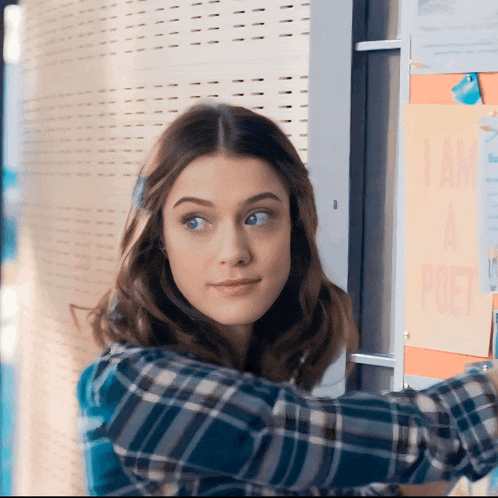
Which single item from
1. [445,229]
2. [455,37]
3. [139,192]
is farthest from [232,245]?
[455,37]

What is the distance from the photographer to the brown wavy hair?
80 cm

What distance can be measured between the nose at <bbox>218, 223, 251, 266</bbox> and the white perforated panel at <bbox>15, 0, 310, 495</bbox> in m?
0.16

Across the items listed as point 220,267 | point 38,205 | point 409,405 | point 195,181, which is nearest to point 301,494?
point 409,405

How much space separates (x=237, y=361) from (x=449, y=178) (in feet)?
1.29

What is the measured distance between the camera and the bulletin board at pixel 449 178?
0.81m

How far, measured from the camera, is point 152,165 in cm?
83

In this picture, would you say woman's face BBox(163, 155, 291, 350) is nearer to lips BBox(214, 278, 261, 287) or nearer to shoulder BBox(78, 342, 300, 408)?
lips BBox(214, 278, 261, 287)

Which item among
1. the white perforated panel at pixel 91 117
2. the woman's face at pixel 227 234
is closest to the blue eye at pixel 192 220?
the woman's face at pixel 227 234

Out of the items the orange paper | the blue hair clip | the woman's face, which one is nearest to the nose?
the woman's face

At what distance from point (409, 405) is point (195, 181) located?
0.38 meters

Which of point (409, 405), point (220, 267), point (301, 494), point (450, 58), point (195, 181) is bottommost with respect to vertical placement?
point (301, 494)

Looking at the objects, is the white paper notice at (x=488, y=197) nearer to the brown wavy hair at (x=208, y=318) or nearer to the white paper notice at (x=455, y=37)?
the white paper notice at (x=455, y=37)

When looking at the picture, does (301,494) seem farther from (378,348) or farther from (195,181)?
(195,181)

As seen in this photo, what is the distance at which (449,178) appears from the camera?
83 cm
